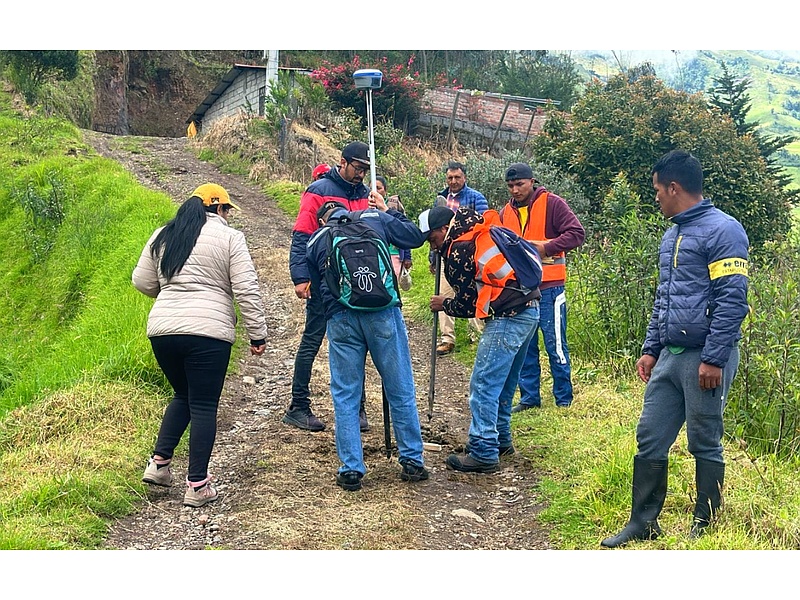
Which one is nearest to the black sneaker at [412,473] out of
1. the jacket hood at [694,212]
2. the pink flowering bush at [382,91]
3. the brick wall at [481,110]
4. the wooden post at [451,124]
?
the jacket hood at [694,212]

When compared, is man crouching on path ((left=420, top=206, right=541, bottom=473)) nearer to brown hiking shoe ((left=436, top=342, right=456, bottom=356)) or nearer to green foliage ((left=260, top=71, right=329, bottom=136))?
brown hiking shoe ((left=436, top=342, right=456, bottom=356))

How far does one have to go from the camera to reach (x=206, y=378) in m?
5.08

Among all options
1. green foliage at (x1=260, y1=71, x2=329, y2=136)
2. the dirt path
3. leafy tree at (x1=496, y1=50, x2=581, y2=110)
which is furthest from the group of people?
leafy tree at (x1=496, y1=50, x2=581, y2=110)

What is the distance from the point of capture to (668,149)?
1481 centimetres

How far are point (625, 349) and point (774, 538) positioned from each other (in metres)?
3.55

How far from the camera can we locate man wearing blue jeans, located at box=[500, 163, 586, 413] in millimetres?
6484

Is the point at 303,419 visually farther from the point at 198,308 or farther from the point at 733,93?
the point at 733,93

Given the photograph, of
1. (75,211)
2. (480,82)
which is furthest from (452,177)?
(480,82)

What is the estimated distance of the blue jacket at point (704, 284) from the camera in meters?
4.01

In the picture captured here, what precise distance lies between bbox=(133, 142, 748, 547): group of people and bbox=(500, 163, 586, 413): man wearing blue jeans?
2.92ft

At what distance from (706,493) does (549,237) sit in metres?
2.81

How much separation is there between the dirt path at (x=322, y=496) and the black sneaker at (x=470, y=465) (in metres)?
0.06

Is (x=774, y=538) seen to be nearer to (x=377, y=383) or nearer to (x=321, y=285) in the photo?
(x=321, y=285)

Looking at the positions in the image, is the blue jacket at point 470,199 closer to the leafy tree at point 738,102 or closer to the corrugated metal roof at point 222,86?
the leafy tree at point 738,102
